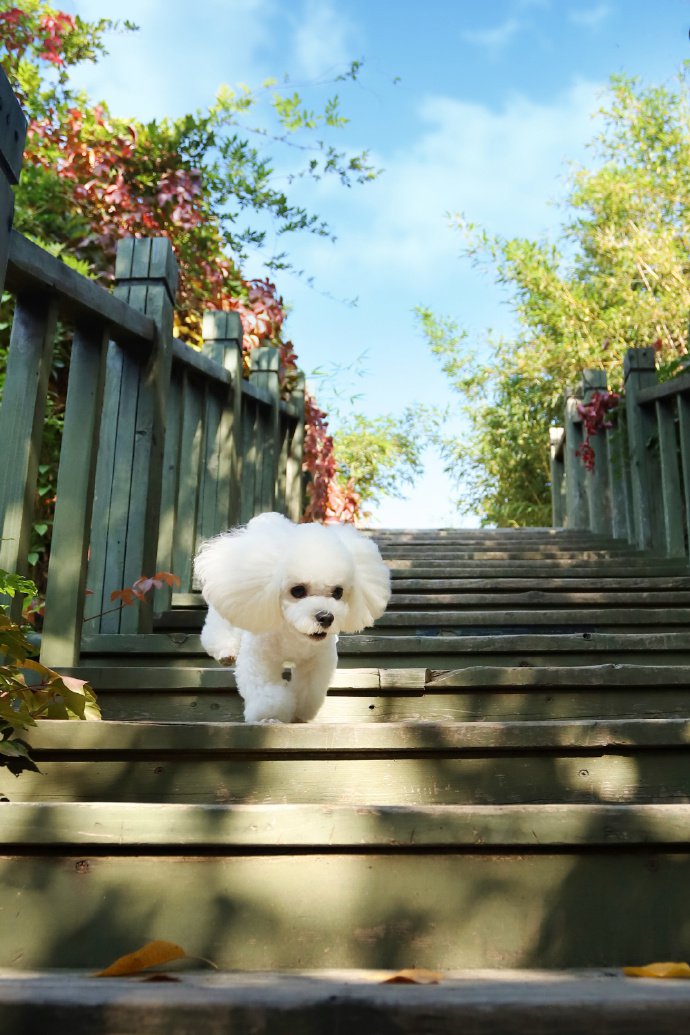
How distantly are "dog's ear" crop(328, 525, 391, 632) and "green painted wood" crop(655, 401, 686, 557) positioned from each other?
2416 millimetres

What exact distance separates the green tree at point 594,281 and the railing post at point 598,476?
15.1 feet

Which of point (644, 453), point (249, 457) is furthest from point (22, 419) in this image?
point (644, 453)

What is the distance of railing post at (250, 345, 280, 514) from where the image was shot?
15.4 ft

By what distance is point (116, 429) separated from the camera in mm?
2844

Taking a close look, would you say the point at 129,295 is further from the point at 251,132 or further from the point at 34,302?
the point at 251,132

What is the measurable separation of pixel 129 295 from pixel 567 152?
12.1 m

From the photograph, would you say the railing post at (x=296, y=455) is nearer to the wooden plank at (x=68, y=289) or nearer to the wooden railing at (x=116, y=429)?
the wooden railing at (x=116, y=429)

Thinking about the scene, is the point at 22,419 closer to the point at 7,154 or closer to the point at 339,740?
the point at 7,154

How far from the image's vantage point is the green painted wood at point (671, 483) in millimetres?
4043

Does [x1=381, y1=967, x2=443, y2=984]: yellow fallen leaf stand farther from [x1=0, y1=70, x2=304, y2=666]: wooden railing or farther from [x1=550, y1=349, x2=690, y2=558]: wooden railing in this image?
Answer: [x1=550, y1=349, x2=690, y2=558]: wooden railing

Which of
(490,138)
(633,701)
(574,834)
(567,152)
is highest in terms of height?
(490,138)

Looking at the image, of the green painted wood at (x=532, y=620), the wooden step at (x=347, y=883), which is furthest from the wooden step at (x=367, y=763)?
the green painted wood at (x=532, y=620)

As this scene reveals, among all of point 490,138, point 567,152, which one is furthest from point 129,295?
point 490,138

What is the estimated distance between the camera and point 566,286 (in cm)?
1167
